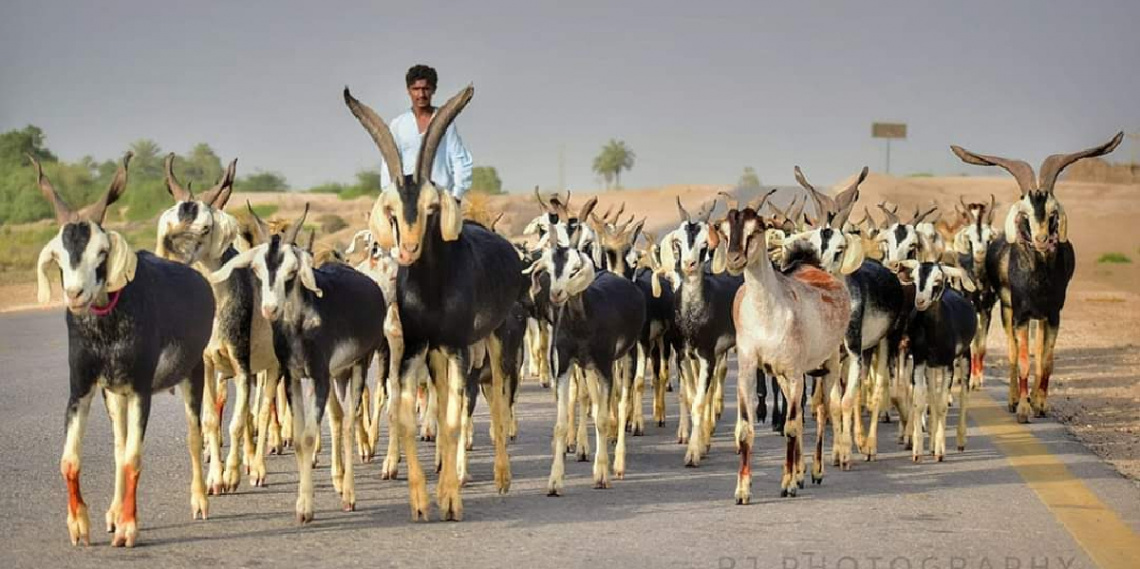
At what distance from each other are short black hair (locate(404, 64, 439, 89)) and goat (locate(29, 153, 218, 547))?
10.1 feet

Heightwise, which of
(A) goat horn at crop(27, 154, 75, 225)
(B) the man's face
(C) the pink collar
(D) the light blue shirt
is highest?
(B) the man's face

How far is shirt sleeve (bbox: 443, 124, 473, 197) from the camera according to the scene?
13.5 m

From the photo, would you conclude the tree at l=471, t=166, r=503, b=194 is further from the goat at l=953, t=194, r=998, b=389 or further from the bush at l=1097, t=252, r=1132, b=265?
the goat at l=953, t=194, r=998, b=389

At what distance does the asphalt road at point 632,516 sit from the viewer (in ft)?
32.7

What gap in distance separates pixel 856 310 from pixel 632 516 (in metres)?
4.45

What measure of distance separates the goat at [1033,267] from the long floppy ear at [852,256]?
3365mm

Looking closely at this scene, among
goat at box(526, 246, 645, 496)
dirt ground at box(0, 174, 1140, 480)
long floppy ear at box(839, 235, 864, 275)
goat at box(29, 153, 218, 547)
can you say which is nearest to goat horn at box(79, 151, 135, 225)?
goat at box(29, 153, 218, 547)

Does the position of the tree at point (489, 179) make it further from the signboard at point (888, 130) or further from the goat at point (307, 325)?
the goat at point (307, 325)

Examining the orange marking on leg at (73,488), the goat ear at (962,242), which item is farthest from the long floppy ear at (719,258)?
the goat ear at (962,242)

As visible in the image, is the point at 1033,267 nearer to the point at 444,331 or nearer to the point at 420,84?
the point at 420,84

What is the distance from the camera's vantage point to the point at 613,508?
11961mm

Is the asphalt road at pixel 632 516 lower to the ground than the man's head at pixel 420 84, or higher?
lower

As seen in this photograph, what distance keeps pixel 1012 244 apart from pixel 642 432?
5.51 m

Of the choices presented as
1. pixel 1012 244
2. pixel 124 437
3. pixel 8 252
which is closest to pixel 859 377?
pixel 1012 244
